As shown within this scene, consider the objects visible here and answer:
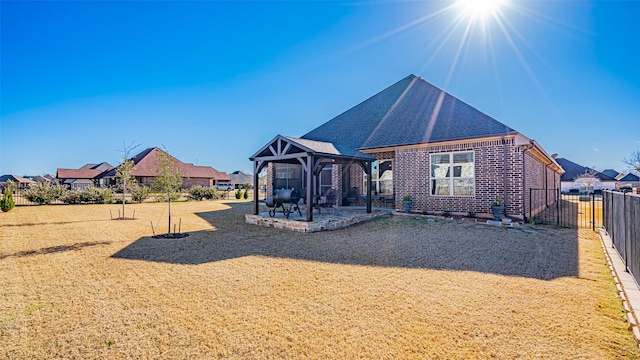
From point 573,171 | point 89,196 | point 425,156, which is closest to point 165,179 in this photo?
point 425,156

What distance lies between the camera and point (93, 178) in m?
42.5

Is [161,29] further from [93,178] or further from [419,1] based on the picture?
Result: [93,178]

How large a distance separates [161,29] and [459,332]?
15.5 m

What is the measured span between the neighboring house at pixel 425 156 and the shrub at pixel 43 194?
16317 millimetres

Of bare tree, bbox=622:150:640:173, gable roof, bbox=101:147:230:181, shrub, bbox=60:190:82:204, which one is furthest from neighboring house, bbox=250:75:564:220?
bare tree, bbox=622:150:640:173

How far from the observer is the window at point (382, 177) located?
13273mm

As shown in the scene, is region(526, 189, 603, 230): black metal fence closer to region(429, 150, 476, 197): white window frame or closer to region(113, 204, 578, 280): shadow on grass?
region(113, 204, 578, 280): shadow on grass

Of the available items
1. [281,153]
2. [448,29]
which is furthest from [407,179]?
[448,29]

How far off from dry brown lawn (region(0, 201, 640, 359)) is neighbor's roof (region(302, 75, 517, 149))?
5.25 meters

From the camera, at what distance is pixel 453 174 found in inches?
426

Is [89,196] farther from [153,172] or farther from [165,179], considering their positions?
[153,172]

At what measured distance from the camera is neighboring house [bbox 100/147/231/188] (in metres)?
33.5

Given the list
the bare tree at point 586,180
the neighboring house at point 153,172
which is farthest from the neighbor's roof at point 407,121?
the bare tree at point 586,180

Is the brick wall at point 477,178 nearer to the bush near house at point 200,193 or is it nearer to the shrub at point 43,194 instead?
the bush near house at point 200,193
